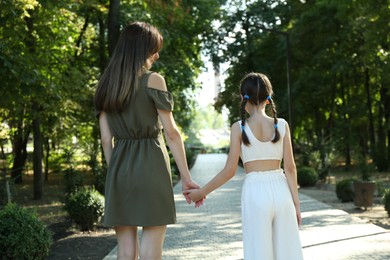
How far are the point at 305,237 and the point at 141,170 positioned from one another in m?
7.01

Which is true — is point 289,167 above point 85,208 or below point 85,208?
above

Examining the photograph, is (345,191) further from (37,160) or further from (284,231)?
(284,231)

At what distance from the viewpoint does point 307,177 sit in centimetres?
2634

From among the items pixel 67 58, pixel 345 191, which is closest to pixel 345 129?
pixel 67 58

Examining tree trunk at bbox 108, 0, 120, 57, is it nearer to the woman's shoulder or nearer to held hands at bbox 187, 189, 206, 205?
held hands at bbox 187, 189, 206, 205

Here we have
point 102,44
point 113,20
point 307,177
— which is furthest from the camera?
point 102,44

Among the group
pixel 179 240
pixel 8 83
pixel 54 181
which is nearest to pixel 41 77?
pixel 8 83

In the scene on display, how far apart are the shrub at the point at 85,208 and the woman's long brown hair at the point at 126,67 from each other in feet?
27.2

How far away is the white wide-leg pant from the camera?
4.82 meters

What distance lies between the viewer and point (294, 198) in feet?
16.2

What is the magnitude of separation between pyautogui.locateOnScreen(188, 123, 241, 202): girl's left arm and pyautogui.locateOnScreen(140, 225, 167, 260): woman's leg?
50cm

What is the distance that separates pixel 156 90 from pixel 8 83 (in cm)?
1102

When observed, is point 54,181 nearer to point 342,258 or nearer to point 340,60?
point 340,60

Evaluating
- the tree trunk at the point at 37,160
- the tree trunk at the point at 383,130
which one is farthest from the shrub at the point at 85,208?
the tree trunk at the point at 383,130
